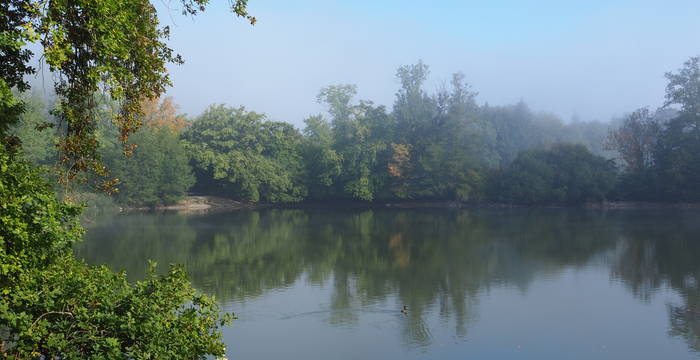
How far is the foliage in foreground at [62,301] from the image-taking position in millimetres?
5621

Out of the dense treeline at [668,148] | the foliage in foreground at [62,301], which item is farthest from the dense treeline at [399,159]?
the foliage in foreground at [62,301]

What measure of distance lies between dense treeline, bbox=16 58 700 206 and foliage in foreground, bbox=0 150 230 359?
36395 mm

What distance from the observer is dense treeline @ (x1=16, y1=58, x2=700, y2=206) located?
42.8 meters

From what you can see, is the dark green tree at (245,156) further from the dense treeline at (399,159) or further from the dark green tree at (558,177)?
the dark green tree at (558,177)

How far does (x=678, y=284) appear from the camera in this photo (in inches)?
701

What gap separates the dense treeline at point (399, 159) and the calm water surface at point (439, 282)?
29.4 feet

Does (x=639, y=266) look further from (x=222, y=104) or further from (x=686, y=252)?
(x=222, y=104)

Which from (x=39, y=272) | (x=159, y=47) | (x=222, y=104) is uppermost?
(x=222, y=104)

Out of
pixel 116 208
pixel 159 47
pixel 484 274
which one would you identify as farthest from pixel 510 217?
pixel 159 47

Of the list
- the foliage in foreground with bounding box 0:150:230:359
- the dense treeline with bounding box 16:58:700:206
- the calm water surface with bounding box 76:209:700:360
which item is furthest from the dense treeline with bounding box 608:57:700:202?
the foliage in foreground with bounding box 0:150:230:359

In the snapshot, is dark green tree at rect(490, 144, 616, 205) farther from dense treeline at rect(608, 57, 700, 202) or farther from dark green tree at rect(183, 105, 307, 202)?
dark green tree at rect(183, 105, 307, 202)

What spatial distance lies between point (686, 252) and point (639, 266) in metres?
3.52

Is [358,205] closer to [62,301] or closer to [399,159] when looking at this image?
[399,159]

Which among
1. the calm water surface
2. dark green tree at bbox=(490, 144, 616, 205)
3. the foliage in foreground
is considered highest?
dark green tree at bbox=(490, 144, 616, 205)
